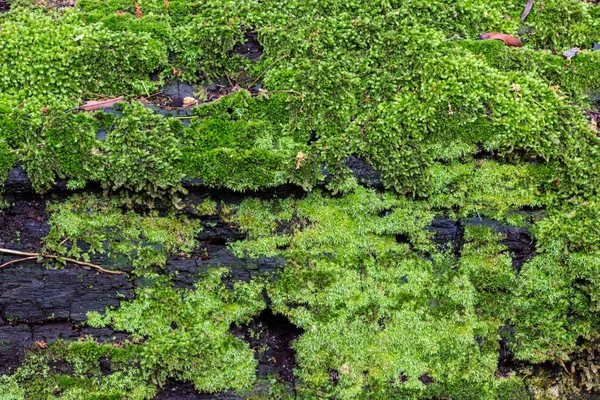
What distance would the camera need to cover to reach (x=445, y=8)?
5836mm

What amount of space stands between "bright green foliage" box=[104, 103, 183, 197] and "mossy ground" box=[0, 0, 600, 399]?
0.06ft

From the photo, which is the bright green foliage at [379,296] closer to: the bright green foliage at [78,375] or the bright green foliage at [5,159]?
the bright green foliage at [78,375]

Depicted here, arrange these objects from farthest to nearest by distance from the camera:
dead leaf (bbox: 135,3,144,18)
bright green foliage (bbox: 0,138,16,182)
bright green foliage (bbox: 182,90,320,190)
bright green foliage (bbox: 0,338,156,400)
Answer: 1. dead leaf (bbox: 135,3,144,18)
2. bright green foliage (bbox: 182,90,320,190)
3. bright green foliage (bbox: 0,138,16,182)
4. bright green foliage (bbox: 0,338,156,400)

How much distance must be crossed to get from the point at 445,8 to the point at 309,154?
2.19 meters

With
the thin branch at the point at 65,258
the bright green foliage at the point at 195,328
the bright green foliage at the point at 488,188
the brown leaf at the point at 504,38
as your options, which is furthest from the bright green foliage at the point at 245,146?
the brown leaf at the point at 504,38

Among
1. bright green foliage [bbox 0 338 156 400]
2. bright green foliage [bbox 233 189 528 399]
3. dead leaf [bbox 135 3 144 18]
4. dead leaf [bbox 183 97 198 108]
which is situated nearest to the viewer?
bright green foliage [bbox 0 338 156 400]

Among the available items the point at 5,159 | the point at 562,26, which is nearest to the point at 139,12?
the point at 5,159

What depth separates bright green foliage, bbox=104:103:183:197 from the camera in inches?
198

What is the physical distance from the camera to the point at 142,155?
5023mm

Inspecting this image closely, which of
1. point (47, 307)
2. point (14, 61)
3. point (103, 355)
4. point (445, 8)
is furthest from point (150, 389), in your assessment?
point (445, 8)

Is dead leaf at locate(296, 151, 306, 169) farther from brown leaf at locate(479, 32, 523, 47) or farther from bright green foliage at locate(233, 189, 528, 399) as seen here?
brown leaf at locate(479, 32, 523, 47)

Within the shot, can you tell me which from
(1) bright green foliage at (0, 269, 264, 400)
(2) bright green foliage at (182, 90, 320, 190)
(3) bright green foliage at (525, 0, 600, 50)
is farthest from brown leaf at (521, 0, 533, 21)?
(1) bright green foliage at (0, 269, 264, 400)

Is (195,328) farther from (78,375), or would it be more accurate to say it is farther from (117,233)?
(117,233)

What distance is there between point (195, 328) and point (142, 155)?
1.58m
